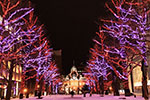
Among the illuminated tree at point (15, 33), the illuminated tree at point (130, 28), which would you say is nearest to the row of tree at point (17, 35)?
the illuminated tree at point (15, 33)

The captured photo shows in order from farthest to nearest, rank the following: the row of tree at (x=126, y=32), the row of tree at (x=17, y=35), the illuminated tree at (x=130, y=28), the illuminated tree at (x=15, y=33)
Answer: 1. the row of tree at (x=17, y=35)
2. the illuminated tree at (x=15, y=33)
3. the row of tree at (x=126, y=32)
4. the illuminated tree at (x=130, y=28)

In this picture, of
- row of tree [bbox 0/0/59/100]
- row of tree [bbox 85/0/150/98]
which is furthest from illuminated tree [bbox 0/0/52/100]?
row of tree [bbox 85/0/150/98]

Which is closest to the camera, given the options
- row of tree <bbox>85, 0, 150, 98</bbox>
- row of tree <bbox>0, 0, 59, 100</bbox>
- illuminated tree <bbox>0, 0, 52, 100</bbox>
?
row of tree <bbox>85, 0, 150, 98</bbox>

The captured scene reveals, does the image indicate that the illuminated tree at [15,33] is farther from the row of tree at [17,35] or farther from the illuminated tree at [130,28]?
the illuminated tree at [130,28]

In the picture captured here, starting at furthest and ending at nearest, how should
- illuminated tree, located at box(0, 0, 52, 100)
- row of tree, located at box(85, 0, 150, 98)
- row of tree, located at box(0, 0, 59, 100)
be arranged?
1. row of tree, located at box(0, 0, 59, 100)
2. illuminated tree, located at box(0, 0, 52, 100)
3. row of tree, located at box(85, 0, 150, 98)

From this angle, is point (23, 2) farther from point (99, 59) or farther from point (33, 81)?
point (33, 81)

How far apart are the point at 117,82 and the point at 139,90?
474 inches

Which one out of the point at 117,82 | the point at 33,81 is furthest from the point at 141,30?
the point at 33,81

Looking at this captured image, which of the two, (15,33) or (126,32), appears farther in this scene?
(15,33)

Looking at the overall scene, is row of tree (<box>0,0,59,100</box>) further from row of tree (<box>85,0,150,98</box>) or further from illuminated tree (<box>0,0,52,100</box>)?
row of tree (<box>85,0,150,98</box>)

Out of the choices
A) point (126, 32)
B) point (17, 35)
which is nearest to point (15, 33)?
point (17, 35)

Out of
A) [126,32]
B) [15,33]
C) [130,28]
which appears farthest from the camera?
[15,33]

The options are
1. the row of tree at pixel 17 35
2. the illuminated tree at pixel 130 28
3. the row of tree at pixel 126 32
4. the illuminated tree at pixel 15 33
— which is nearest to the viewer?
the illuminated tree at pixel 130 28

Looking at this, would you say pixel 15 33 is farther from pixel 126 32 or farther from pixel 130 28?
pixel 130 28
